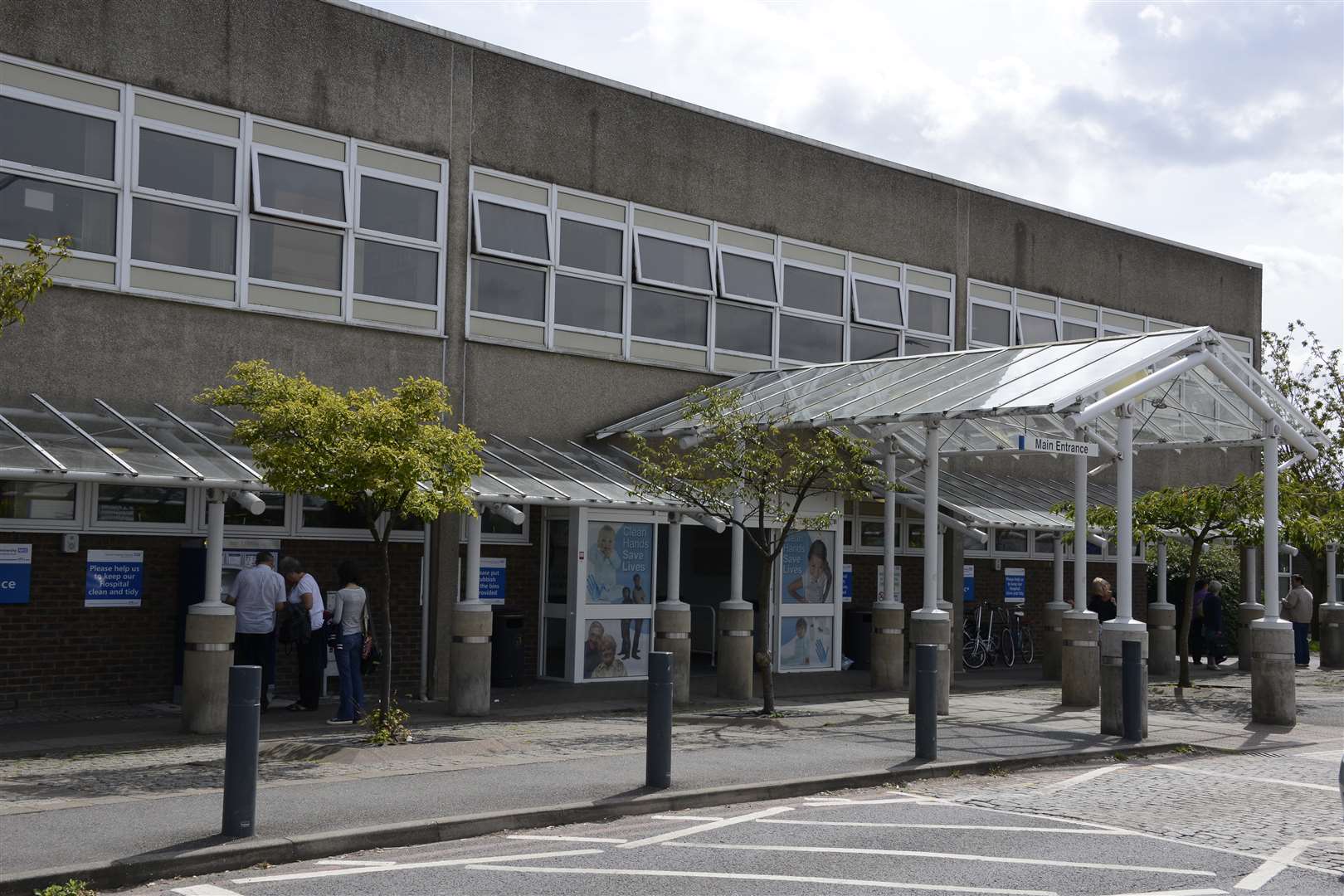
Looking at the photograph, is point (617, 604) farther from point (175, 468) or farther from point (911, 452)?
point (175, 468)

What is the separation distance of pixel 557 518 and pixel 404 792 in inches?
342

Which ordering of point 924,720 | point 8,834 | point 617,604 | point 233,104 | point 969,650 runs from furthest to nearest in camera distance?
point 969,650
point 617,604
point 233,104
point 924,720
point 8,834

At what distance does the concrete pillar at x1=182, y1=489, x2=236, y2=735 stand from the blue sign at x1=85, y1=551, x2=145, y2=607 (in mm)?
1851

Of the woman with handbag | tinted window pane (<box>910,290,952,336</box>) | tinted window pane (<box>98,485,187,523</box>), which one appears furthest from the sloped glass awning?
tinted window pane (<box>98,485,187,523</box>)

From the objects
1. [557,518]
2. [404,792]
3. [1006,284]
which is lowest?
[404,792]

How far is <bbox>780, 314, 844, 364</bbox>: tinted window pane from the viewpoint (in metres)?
22.1

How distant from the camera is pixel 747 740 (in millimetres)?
13664

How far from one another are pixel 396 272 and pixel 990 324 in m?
11.7

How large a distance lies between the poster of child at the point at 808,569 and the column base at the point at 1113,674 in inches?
244

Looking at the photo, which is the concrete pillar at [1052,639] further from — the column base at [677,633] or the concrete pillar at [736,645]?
the column base at [677,633]

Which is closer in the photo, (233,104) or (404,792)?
(404,792)

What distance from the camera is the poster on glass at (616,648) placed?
18.2 metres

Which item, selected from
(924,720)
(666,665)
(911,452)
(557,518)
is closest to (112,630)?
(557,518)

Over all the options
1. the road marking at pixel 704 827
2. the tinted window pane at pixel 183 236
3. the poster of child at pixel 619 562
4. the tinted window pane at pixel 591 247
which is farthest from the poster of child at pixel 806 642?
the road marking at pixel 704 827
